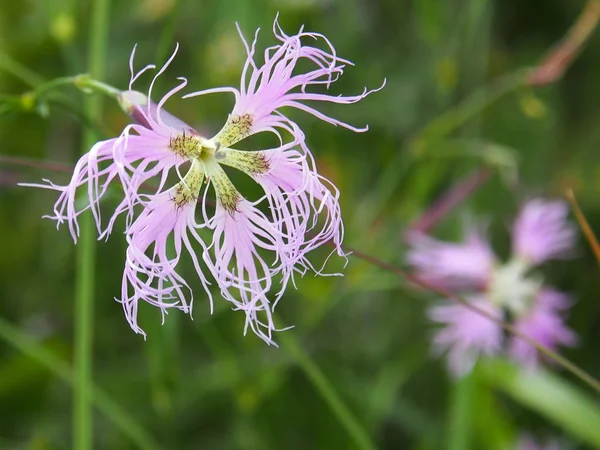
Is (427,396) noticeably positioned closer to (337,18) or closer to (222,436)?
(222,436)

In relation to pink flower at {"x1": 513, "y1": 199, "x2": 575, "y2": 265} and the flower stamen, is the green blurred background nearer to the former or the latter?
pink flower at {"x1": 513, "y1": 199, "x2": 575, "y2": 265}

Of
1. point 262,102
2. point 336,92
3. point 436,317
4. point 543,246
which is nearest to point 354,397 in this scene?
point 436,317

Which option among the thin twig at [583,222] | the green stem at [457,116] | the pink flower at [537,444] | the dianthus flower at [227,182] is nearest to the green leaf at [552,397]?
the pink flower at [537,444]

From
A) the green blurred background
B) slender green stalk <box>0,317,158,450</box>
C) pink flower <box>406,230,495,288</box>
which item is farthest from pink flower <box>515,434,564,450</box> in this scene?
slender green stalk <box>0,317,158,450</box>

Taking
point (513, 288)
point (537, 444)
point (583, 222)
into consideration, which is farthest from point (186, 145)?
point (537, 444)

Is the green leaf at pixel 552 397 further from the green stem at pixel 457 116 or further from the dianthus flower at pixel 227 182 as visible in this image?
the dianthus flower at pixel 227 182

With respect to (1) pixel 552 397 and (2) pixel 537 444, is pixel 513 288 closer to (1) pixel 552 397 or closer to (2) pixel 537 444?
(1) pixel 552 397
